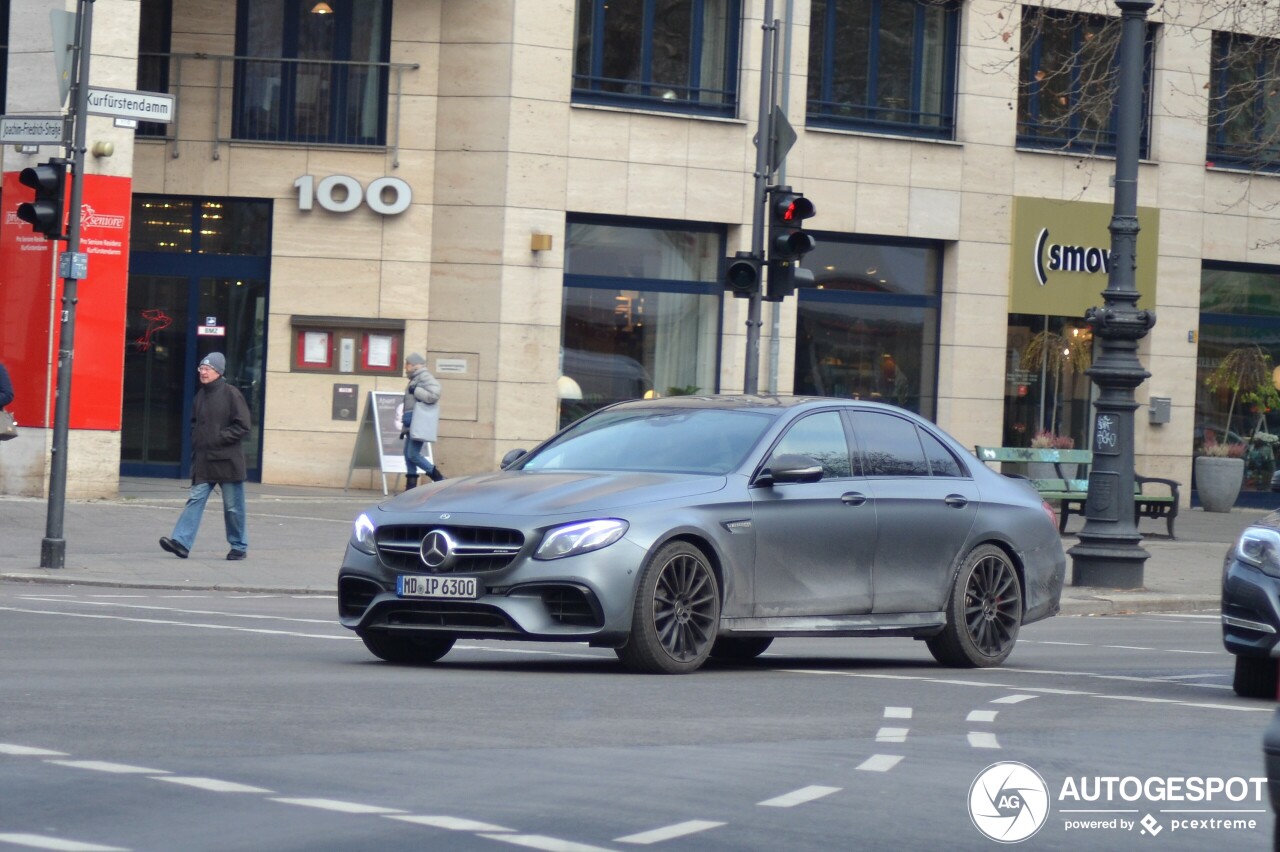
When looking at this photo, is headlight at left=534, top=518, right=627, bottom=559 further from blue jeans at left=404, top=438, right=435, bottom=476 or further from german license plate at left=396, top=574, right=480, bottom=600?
blue jeans at left=404, top=438, right=435, bottom=476

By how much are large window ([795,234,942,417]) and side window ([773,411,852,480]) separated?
18.8 m

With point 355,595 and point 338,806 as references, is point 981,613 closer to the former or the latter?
point 355,595

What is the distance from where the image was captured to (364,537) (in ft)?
36.1

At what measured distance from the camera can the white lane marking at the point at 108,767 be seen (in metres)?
7.08

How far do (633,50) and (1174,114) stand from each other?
30.7ft

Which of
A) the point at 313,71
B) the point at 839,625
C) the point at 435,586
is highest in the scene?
the point at 313,71

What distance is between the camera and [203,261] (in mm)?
28906

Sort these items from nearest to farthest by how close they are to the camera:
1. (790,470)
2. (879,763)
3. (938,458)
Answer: (879,763)
(790,470)
(938,458)

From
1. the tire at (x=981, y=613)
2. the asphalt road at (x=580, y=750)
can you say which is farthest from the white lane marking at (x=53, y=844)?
the tire at (x=981, y=613)

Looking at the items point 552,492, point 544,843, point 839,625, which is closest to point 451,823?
point 544,843

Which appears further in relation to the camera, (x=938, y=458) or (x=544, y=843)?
(x=938, y=458)
